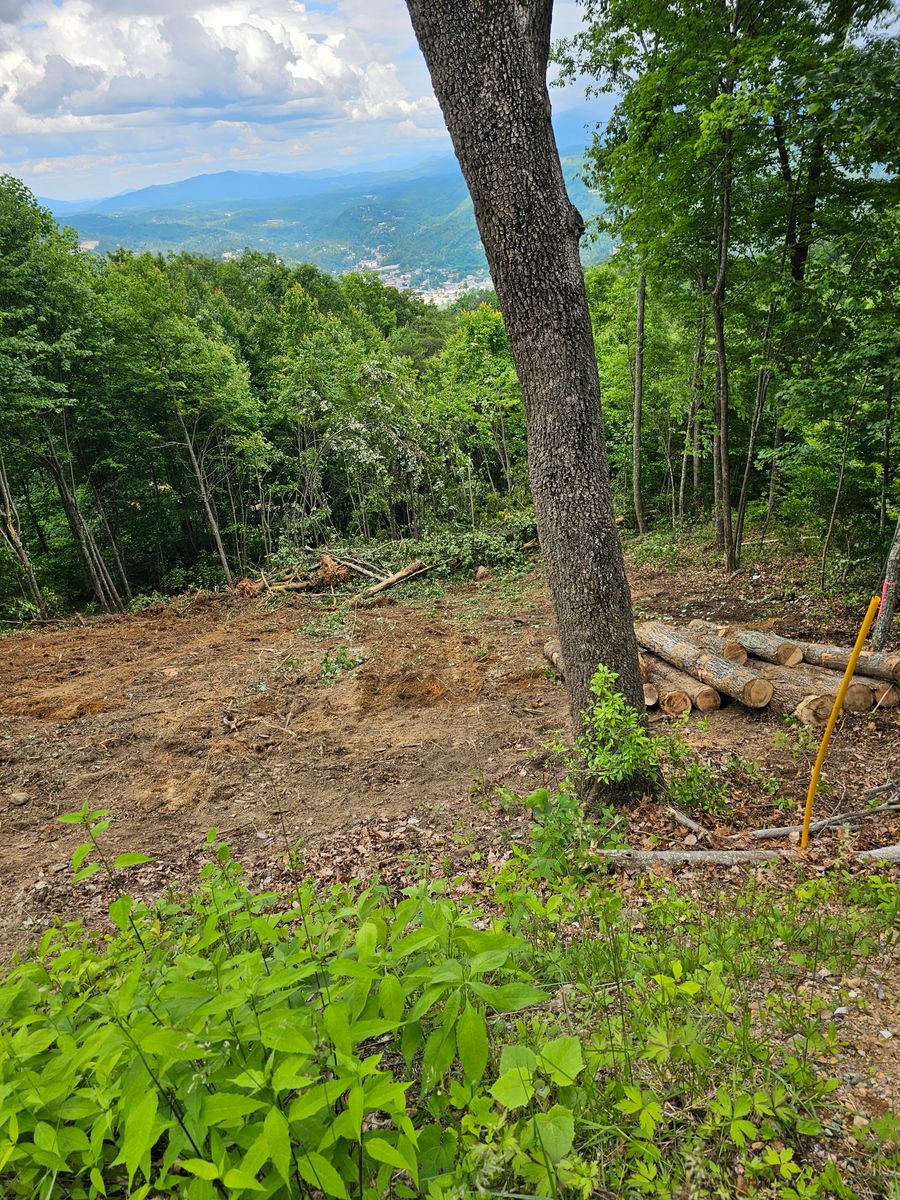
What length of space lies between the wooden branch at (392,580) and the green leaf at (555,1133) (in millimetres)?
11944

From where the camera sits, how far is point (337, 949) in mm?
1775

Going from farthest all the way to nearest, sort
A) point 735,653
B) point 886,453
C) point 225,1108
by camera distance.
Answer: point 886,453 → point 735,653 → point 225,1108

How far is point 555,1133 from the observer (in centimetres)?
131

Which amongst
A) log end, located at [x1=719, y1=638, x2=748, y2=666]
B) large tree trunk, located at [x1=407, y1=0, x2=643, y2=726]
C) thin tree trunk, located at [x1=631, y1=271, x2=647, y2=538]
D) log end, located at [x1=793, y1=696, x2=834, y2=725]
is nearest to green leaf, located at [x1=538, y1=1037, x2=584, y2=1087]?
large tree trunk, located at [x1=407, y1=0, x2=643, y2=726]

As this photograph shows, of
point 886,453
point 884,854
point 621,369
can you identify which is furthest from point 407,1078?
point 621,369

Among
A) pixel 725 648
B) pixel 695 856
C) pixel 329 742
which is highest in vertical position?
pixel 695 856

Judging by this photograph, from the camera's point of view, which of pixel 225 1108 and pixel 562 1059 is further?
pixel 562 1059

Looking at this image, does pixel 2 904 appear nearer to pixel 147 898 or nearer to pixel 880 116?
pixel 147 898

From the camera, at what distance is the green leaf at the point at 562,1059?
4.58ft

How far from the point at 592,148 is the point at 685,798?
13.3m

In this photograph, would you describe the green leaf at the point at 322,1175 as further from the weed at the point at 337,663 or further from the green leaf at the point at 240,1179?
the weed at the point at 337,663

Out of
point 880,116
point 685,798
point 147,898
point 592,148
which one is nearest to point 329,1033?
point 685,798

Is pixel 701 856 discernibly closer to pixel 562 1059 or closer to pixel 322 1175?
pixel 562 1059

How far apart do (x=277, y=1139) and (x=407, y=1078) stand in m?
0.66
